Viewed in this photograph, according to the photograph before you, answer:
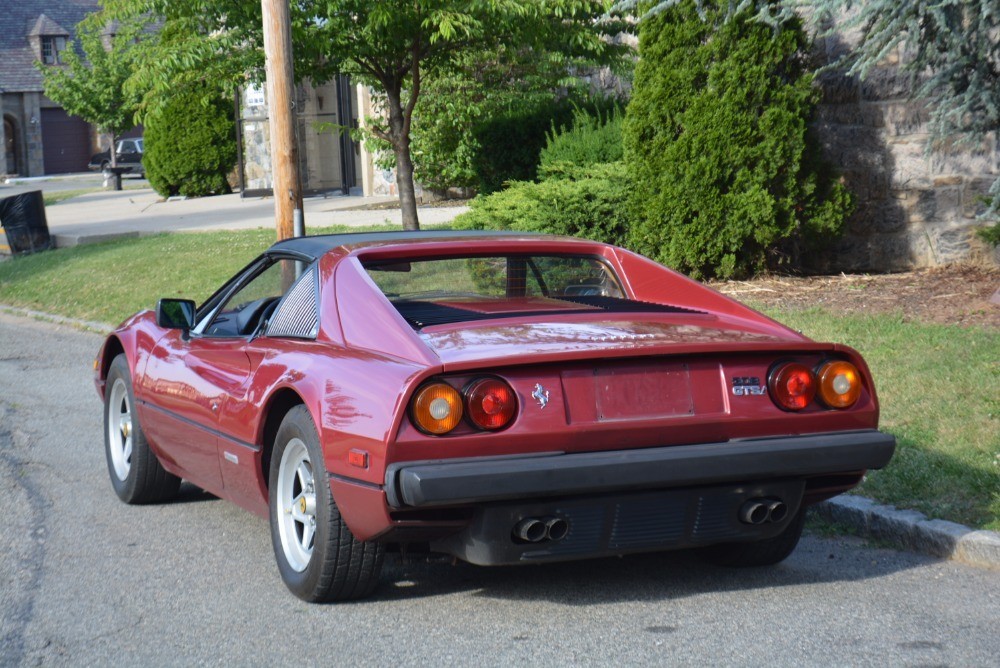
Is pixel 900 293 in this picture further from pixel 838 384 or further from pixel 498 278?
pixel 838 384

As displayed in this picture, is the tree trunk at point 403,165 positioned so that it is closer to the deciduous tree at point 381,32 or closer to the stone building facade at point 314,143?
the deciduous tree at point 381,32

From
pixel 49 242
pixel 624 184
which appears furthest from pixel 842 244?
pixel 49 242

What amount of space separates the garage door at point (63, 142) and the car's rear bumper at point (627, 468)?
70.2m

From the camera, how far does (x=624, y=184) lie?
43.3ft

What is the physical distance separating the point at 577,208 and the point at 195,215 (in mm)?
14426

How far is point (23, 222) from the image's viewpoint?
20.9m

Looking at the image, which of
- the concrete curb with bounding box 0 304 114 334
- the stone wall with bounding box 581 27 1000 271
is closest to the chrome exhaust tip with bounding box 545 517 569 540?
the stone wall with bounding box 581 27 1000 271

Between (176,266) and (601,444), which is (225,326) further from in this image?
(176,266)

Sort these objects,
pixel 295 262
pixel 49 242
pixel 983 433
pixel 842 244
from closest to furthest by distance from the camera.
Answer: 1. pixel 295 262
2. pixel 983 433
3. pixel 842 244
4. pixel 49 242

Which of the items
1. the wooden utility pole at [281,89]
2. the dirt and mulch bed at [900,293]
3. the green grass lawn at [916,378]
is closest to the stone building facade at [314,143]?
the green grass lawn at [916,378]

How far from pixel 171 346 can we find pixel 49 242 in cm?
1645

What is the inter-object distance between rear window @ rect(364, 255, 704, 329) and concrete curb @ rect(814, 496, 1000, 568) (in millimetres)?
1308

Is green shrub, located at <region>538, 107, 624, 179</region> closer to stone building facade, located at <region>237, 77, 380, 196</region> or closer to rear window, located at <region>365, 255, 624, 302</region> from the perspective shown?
rear window, located at <region>365, 255, 624, 302</region>

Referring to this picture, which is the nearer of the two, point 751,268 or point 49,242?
point 751,268
